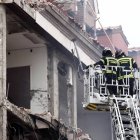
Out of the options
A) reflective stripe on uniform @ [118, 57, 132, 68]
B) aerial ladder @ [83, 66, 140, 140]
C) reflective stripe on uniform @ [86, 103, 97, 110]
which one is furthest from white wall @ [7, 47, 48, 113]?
reflective stripe on uniform @ [118, 57, 132, 68]

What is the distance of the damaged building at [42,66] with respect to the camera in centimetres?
1502

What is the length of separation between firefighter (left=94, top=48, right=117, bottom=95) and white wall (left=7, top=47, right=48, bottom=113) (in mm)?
4867

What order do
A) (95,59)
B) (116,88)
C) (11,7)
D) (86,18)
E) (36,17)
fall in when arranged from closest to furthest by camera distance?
(116,88) < (11,7) < (36,17) < (95,59) < (86,18)

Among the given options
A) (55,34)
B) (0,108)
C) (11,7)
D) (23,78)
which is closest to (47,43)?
(55,34)

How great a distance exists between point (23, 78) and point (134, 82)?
6.13 m

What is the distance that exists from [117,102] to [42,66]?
577 centimetres

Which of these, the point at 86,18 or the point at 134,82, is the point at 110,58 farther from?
the point at 86,18

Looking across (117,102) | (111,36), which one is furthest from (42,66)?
(111,36)

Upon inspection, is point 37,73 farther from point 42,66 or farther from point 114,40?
point 114,40

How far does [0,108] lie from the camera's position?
1346 centimetres

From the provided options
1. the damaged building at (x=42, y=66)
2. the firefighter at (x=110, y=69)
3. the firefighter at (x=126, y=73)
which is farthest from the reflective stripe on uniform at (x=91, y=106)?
the damaged building at (x=42, y=66)

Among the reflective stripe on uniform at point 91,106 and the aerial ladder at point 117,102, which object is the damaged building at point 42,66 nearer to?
the reflective stripe on uniform at point 91,106

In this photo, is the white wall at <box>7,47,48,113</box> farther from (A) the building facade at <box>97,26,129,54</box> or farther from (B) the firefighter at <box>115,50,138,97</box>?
(A) the building facade at <box>97,26,129,54</box>

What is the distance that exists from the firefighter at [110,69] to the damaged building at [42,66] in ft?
8.50
